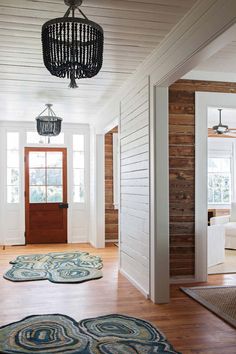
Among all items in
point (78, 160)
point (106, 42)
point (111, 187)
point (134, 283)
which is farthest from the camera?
point (111, 187)

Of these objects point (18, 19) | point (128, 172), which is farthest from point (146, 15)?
point (128, 172)

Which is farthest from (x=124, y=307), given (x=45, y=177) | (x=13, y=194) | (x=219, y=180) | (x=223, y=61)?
(x=219, y=180)

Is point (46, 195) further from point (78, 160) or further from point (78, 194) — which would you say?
point (78, 160)

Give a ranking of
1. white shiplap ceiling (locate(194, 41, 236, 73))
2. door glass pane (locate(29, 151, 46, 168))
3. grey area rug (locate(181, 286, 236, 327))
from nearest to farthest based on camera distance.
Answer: grey area rug (locate(181, 286, 236, 327)) → white shiplap ceiling (locate(194, 41, 236, 73)) → door glass pane (locate(29, 151, 46, 168))

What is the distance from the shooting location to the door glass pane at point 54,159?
26.3 ft

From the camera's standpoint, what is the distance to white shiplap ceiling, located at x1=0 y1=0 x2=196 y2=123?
287 centimetres

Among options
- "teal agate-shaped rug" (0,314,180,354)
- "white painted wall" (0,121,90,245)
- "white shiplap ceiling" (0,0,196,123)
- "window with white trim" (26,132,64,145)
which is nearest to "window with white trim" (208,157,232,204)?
"white painted wall" (0,121,90,245)

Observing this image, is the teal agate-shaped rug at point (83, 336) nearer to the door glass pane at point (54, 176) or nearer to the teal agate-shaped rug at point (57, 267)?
the teal agate-shaped rug at point (57, 267)

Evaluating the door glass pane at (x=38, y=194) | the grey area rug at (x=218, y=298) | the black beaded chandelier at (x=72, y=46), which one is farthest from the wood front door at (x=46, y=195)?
the black beaded chandelier at (x=72, y=46)

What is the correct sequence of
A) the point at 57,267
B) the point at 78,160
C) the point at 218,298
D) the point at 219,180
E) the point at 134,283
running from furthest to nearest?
1. the point at 219,180
2. the point at 78,160
3. the point at 57,267
4. the point at 134,283
5. the point at 218,298

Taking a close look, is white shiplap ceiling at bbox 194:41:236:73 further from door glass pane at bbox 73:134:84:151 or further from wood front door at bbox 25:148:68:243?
wood front door at bbox 25:148:68:243

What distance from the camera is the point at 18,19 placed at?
3061mm

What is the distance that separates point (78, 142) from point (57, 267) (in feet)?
11.0

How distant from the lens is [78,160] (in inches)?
322
